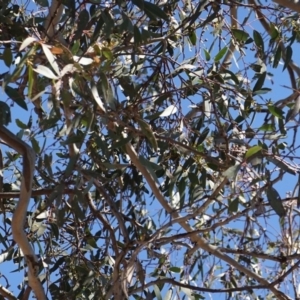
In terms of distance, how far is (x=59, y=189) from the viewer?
270cm

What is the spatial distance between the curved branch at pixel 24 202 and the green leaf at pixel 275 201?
0.77 meters

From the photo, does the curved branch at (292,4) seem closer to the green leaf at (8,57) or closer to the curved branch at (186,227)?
the curved branch at (186,227)

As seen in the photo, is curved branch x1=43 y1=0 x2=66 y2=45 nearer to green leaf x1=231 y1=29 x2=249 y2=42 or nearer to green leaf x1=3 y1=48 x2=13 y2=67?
green leaf x1=3 y1=48 x2=13 y2=67

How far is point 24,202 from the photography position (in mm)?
2838

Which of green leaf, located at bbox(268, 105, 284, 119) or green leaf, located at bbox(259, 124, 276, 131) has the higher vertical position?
green leaf, located at bbox(268, 105, 284, 119)

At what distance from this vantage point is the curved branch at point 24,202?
2.77 metres

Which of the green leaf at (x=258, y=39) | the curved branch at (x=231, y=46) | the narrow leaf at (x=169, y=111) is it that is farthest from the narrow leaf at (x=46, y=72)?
the curved branch at (x=231, y=46)

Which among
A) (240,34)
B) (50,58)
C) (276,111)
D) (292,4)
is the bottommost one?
(50,58)

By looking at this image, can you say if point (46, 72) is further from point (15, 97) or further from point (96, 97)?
point (15, 97)

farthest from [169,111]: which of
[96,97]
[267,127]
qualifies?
[96,97]

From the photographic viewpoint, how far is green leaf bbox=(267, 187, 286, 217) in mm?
2560

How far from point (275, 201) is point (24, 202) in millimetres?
838

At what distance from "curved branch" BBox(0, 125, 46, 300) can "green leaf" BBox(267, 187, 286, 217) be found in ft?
2.54

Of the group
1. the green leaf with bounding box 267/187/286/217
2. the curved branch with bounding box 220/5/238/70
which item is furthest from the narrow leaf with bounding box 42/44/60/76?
the curved branch with bounding box 220/5/238/70
